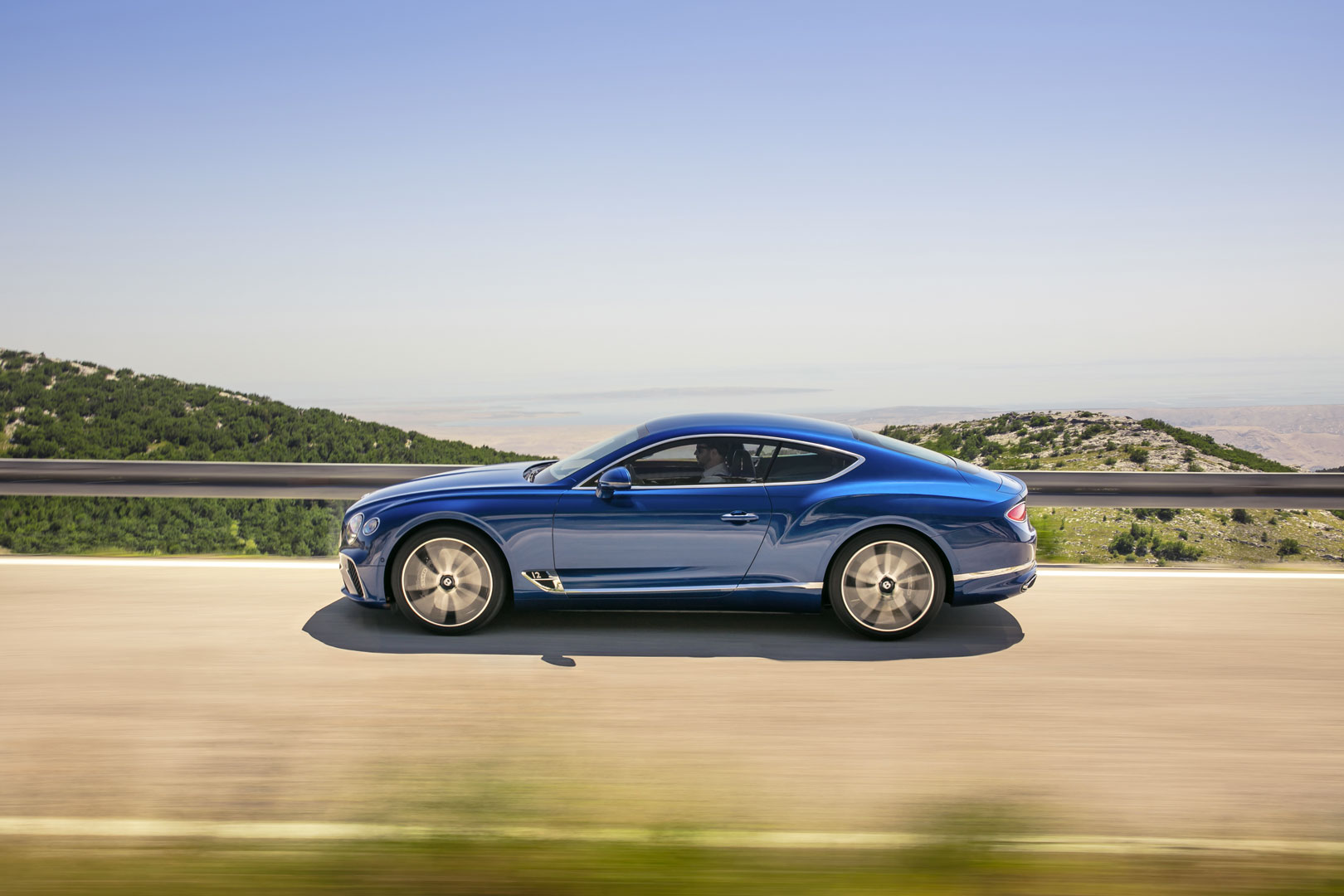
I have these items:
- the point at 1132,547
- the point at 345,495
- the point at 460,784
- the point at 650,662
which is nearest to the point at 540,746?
the point at 460,784

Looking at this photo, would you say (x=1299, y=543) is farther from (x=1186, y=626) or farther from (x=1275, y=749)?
(x=1275, y=749)

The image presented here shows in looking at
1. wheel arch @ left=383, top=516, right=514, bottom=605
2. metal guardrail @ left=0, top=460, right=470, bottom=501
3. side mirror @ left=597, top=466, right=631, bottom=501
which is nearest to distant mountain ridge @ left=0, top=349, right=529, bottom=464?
metal guardrail @ left=0, top=460, right=470, bottom=501

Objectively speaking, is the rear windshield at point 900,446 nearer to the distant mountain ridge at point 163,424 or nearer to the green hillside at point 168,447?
the green hillside at point 168,447

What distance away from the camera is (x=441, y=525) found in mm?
6035

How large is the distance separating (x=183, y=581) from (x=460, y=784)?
15.7ft

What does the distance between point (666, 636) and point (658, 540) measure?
0.61 meters

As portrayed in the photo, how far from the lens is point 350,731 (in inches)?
174

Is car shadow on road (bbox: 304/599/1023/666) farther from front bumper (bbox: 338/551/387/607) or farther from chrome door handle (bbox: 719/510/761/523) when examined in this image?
chrome door handle (bbox: 719/510/761/523)

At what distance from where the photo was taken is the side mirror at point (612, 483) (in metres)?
5.95

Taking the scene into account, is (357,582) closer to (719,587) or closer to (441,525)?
(441,525)

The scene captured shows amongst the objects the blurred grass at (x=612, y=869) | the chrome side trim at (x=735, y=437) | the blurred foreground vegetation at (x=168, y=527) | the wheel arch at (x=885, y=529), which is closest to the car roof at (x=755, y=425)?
the chrome side trim at (x=735, y=437)

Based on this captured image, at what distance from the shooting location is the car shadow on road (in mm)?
5727

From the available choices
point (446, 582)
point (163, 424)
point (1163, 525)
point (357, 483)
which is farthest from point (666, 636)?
point (163, 424)

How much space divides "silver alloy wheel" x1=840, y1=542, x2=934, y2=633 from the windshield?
1.56 metres
